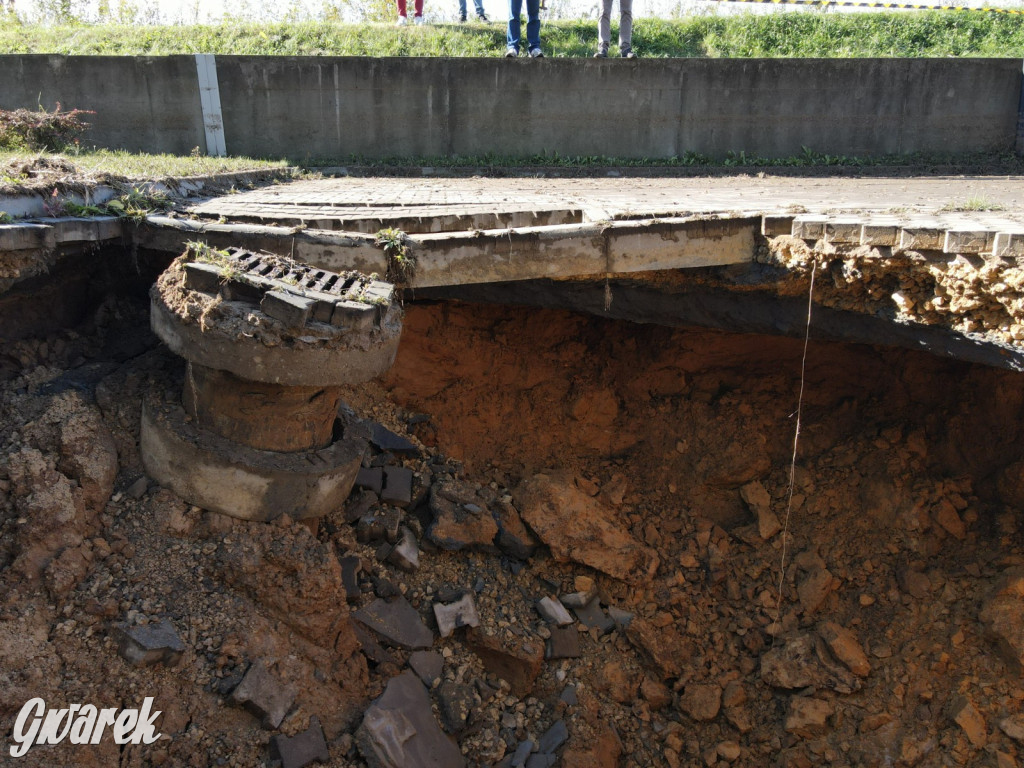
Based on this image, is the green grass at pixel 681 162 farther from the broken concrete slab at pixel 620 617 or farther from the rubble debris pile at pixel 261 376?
Result: the broken concrete slab at pixel 620 617

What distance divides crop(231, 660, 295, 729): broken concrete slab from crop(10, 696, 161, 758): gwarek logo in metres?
0.36

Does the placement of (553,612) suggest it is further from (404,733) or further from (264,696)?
(264,696)

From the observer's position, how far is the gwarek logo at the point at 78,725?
329 cm

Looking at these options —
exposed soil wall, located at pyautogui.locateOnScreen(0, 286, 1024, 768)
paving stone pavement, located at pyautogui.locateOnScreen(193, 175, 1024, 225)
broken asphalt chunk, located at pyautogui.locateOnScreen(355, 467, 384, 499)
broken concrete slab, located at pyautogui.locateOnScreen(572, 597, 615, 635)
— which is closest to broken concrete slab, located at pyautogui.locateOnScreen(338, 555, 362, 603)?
exposed soil wall, located at pyautogui.locateOnScreen(0, 286, 1024, 768)

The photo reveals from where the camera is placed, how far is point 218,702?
366 cm

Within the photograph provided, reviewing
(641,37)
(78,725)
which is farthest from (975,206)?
(641,37)

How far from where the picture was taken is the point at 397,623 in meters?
4.43

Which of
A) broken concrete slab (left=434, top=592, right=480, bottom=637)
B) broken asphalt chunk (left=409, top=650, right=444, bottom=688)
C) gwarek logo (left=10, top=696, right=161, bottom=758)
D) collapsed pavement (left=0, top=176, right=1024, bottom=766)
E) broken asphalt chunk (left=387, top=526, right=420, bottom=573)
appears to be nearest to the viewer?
gwarek logo (left=10, top=696, right=161, bottom=758)

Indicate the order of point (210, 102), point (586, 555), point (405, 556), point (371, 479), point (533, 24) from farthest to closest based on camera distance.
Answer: point (533, 24), point (210, 102), point (586, 555), point (371, 479), point (405, 556)

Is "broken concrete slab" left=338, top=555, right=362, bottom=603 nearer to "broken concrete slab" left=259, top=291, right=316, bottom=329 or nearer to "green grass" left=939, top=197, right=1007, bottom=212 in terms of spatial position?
"broken concrete slab" left=259, top=291, right=316, bottom=329

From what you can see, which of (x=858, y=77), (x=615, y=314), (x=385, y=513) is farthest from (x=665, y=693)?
(x=858, y=77)

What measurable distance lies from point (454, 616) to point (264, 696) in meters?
1.16

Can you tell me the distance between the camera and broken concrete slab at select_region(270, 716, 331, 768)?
3625 millimetres

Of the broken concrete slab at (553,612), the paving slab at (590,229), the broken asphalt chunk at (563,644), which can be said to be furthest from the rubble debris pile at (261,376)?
the broken asphalt chunk at (563,644)
